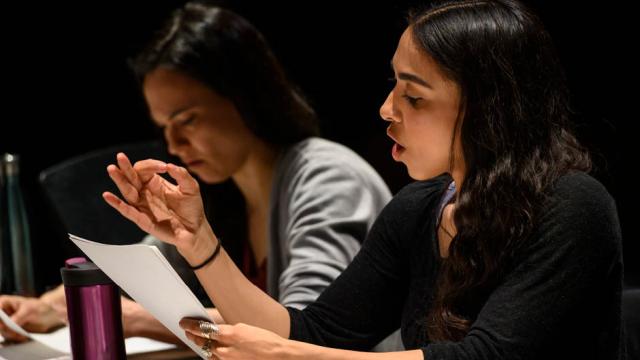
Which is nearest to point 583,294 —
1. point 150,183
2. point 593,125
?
point 150,183

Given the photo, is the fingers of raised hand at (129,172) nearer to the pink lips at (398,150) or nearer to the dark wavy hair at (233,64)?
the pink lips at (398,150)

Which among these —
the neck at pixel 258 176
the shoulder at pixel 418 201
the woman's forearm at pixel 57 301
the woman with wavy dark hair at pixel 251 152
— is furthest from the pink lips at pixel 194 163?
the shoulder at pixel 418 201

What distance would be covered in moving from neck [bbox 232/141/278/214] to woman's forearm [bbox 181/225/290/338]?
0.65 m

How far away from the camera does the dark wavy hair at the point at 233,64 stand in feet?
6.68

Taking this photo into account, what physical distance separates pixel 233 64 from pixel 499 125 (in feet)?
3.13

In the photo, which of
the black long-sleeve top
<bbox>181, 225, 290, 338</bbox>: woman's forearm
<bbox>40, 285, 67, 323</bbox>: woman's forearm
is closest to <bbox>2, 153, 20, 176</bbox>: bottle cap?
<bbox>40, 285, 67, 323</bbox>: woman's forearm

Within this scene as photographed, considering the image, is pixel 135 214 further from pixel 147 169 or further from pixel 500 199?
pixel 500 199

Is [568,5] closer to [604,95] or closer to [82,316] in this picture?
[604,95]

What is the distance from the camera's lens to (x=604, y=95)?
2.36 metres

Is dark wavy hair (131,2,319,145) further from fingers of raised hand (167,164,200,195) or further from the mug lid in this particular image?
the mug lid

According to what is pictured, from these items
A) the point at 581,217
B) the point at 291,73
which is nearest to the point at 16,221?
the point at 581,217

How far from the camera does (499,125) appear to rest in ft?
4.08

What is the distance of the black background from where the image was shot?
7.75 feet

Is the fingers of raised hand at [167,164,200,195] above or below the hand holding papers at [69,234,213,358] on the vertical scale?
above
